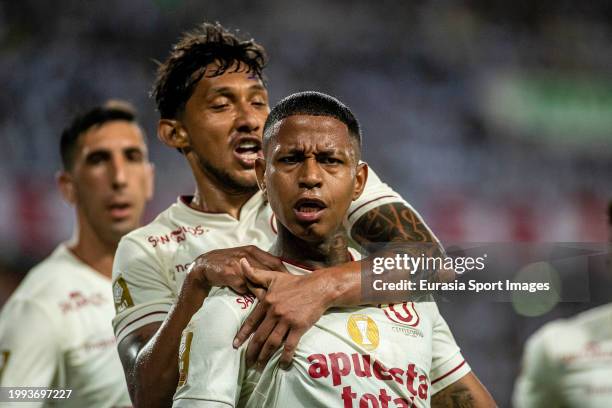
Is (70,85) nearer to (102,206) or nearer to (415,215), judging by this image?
(102,206)

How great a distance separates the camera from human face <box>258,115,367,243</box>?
2.03 metres

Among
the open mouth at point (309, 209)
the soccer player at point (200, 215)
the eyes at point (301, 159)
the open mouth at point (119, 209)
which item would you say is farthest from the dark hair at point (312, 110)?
the open mouth at point (119, 209)

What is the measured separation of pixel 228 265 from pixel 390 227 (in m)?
0.67

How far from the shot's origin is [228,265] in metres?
2.07

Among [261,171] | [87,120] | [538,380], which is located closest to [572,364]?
[538,380]

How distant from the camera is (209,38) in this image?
3.06 meters

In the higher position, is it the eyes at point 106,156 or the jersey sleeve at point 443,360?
the eyes at point 106,156

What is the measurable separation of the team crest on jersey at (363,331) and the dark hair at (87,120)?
3067 mm

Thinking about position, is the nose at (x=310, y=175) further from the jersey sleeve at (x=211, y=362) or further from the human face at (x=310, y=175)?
the jersey sleeve at (x=211, y=362)

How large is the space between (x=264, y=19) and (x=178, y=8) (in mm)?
705

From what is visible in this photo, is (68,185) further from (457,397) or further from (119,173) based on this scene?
(457,397)

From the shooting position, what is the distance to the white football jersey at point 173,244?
2668mm

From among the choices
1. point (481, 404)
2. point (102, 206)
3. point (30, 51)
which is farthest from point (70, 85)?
point (481, 404)

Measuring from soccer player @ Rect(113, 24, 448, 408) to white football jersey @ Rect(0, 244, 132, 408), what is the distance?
4.75 ft
